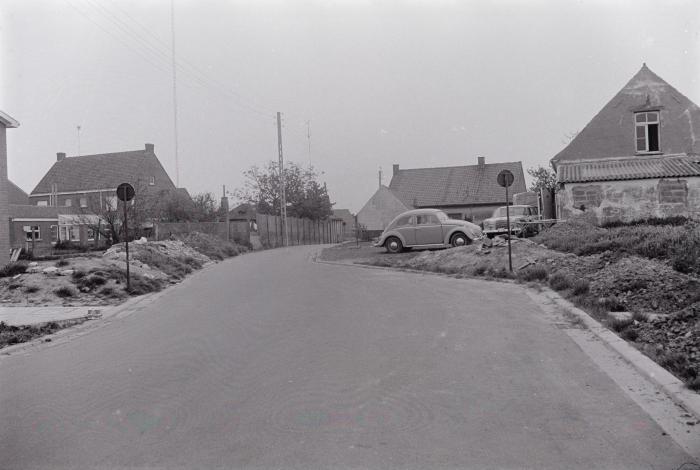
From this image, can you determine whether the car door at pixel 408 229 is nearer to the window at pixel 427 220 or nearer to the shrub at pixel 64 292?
the window at pixel 427 220

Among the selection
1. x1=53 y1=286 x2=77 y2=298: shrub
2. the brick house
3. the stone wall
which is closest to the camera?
x1=53 y1=286 x2=77 y2=298: shrub

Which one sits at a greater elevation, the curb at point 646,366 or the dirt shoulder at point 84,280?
the dirt shoulder at point 84,280

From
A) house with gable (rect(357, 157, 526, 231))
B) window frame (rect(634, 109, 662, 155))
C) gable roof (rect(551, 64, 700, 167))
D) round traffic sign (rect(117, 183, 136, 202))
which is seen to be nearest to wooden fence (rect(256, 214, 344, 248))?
house with gable (rect(357, 157, 526, 231))

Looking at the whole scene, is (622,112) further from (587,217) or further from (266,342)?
(266,342)

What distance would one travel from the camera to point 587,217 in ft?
78.3

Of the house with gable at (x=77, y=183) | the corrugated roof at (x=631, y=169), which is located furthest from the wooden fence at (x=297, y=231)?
the corrugated roof at (x=631, y=169)

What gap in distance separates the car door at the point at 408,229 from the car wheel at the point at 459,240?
56.8 inches

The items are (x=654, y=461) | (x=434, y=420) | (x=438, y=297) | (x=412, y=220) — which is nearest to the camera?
(x=654, y=461)

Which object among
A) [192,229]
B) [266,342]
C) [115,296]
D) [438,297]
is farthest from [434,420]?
[192,229]

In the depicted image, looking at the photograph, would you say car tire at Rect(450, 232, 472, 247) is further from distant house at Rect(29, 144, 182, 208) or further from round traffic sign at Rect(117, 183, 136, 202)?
distant house at Rect(29, 144, 182, 208)

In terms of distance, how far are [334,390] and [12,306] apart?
8952 millimetres

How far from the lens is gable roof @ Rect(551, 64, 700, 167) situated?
85.6ft

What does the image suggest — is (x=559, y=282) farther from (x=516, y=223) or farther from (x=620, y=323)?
(x=516, y=223)

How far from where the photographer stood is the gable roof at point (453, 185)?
54.8 meters
